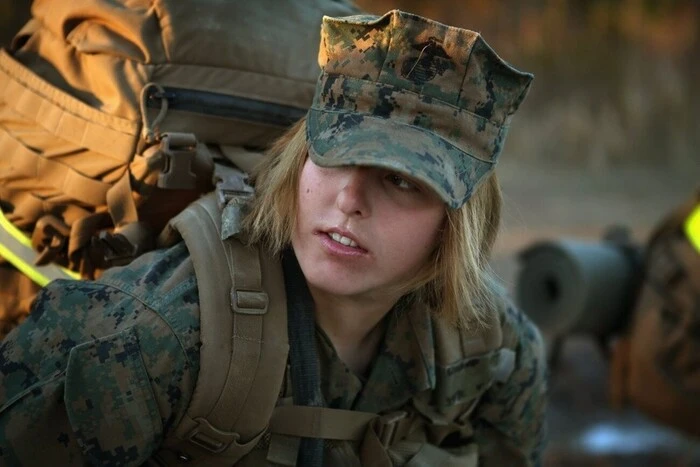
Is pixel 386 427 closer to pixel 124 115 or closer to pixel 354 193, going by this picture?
pixel 354 193

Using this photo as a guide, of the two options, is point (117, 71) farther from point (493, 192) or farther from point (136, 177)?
point (493, 192)

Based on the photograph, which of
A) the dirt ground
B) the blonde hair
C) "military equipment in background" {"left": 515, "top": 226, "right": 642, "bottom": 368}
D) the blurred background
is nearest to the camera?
the blonde hair

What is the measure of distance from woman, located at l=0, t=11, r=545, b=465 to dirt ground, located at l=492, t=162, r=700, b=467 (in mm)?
376

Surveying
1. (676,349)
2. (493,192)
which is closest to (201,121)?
(493,192)

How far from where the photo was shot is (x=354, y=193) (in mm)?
1861

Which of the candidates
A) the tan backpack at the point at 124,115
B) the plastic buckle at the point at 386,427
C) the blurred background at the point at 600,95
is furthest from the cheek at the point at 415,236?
the blurred background at the point at 600,95

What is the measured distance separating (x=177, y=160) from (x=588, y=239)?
470 cm

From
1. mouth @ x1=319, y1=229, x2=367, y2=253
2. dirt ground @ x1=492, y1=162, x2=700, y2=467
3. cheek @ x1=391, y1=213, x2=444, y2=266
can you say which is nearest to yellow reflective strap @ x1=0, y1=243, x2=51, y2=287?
mouth @ x1=319, y1=229, x2=367, y2=253

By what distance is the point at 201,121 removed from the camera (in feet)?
7.60

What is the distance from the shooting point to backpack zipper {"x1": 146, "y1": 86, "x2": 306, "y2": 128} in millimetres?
2254

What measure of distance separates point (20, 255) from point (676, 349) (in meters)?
2.82

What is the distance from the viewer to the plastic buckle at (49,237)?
2314 millimetres

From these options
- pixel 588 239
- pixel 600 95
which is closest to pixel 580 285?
pixel 588 239

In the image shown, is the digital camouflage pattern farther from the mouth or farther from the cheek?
the cheek
